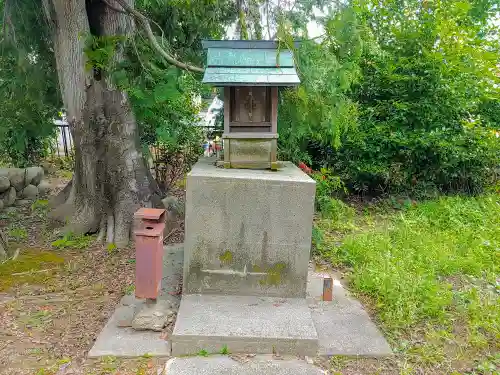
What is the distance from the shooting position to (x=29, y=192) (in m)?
7.30

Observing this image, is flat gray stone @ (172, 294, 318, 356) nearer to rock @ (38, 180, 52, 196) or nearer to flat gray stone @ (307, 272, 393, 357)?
flat gray stone @ (307, 272, 393, 357)

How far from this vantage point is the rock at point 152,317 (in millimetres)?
2992

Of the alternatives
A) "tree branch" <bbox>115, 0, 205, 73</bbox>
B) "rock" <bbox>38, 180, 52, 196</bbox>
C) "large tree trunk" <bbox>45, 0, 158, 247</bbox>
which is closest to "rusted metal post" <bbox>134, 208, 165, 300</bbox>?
"tree branch" <bbox>115, 0, 205, 73</bbox>

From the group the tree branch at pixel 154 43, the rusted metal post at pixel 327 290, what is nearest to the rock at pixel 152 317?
Result: the rusted metal post at pixel 327 290

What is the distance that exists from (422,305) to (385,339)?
0.60 metres

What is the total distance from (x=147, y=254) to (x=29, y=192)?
5.53 metres

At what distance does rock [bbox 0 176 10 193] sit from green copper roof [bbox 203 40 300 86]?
4.98 metres

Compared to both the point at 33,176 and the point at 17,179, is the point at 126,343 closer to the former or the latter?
the point at 17,179

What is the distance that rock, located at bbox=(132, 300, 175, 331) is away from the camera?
2992 mm

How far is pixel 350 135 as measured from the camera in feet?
22.2

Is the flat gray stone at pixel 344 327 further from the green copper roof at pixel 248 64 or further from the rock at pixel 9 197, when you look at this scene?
the rock at pixel 9 197

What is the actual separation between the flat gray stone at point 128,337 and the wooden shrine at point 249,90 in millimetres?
1496

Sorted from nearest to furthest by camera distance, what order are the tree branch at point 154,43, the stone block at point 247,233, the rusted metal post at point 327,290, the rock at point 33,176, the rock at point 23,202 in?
the stone block at point 247,233, the rusted metal post at point 327,290, the tree branch at point 154,43, the rock at point 23,202, the rock at point 33,176

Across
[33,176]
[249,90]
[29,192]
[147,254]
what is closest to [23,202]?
[29,192]
